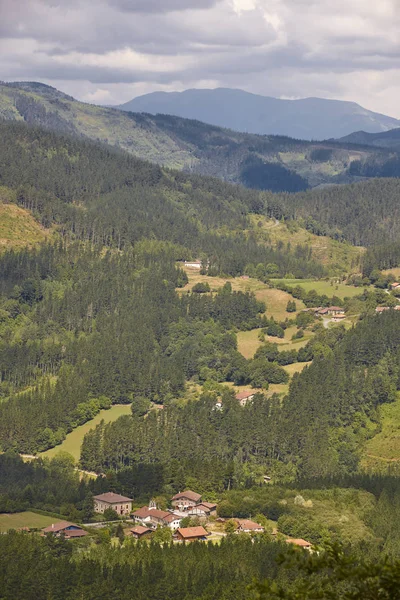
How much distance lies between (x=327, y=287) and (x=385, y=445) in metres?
69.6

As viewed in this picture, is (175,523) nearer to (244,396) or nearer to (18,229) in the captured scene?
(244,396)

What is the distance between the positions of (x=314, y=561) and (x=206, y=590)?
135 feet

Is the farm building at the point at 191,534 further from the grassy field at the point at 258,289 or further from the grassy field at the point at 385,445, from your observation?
the grassy field at the point at 258,289

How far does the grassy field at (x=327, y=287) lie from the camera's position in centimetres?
17615

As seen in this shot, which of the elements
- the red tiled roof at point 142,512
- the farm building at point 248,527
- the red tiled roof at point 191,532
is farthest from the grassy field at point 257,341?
the red tiled roof at point 191,532

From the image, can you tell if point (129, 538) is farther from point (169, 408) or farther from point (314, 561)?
point (314, 561)

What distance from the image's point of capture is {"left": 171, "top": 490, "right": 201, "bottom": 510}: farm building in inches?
3681

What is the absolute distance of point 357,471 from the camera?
108m

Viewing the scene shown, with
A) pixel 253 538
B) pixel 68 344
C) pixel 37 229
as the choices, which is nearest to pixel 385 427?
pixel 253 538

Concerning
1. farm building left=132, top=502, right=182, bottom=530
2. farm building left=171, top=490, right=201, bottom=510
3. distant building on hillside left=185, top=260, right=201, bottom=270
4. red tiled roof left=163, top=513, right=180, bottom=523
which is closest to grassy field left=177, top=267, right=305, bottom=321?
distant building on hillside left=185, top=260, right=201, bottom=270

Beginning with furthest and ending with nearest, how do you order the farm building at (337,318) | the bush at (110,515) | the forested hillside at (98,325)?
the farm building at (337,318), the forested hillside at (98,325), the bush at (110,515)

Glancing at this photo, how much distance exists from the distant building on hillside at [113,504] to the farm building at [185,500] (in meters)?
4.36

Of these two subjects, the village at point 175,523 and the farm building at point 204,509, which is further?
the farm building at point 204,509

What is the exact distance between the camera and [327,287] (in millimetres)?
181125
